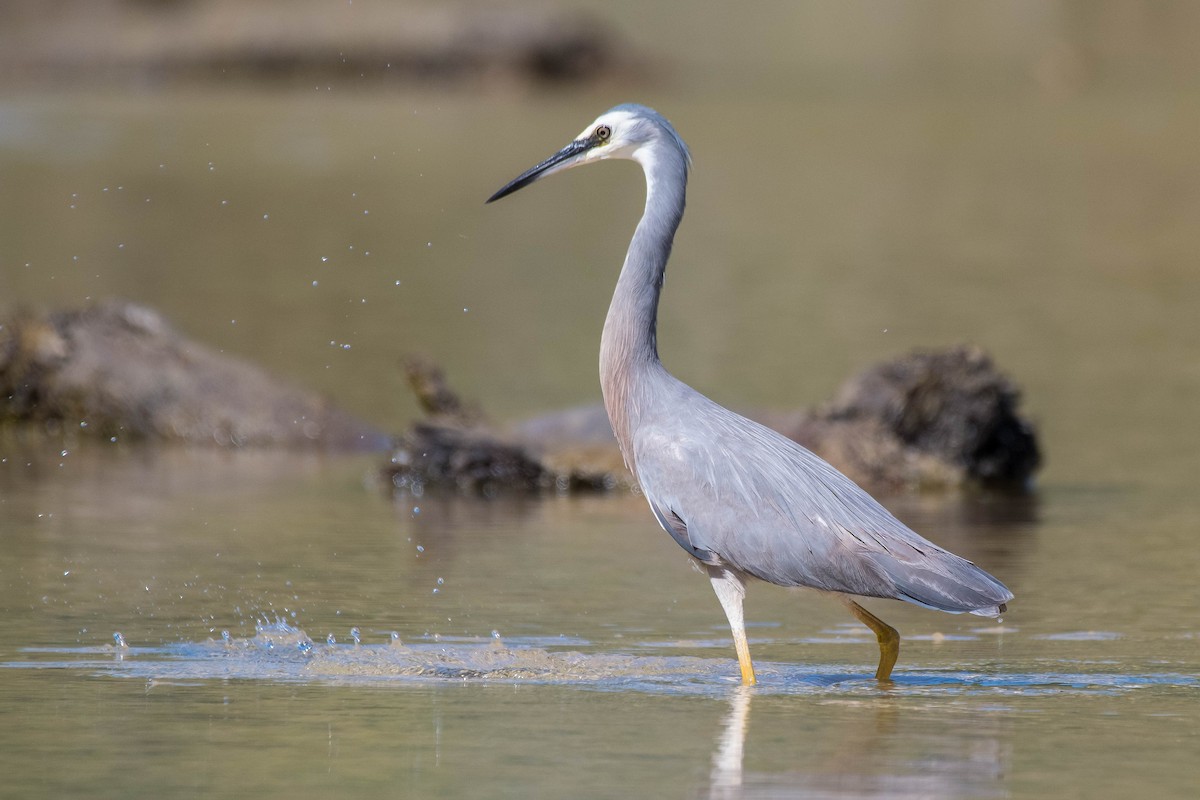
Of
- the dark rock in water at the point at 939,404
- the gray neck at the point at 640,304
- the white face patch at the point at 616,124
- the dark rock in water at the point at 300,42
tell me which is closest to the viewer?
the gray neck at the point at 640,304

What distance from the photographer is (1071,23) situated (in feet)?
251

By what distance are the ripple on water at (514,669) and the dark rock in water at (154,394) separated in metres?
5.63

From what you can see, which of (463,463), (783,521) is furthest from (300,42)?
(783,521)

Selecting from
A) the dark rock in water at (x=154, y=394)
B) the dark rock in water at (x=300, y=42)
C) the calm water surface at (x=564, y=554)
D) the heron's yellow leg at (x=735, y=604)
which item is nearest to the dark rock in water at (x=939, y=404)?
the calm water surface at (x=564, y=554)

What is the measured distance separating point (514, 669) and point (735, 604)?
88 centimetres

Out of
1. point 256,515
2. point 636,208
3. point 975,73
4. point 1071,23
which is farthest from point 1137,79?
point 256,515

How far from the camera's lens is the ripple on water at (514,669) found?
26.9 feet

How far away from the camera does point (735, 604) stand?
8266mm

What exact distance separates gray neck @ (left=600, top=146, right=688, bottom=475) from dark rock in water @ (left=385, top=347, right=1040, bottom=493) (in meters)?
4.02

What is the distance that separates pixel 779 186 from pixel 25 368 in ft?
72.5

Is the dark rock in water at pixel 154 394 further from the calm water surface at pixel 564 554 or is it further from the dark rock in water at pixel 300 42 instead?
the dark rock in water at pixel 300 42

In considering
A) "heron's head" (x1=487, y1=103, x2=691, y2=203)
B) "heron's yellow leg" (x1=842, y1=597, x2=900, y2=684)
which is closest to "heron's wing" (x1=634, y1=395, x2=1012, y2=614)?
"heron's yellow leg" (x1=842, y1=597, x2=900, y2=684)

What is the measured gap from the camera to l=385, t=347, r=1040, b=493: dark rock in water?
13.0m

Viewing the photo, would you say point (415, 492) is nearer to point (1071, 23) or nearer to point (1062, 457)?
point (1062, 457)
